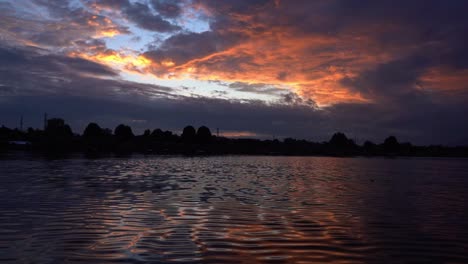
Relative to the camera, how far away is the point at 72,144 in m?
132

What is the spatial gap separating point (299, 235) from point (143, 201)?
1077 cm

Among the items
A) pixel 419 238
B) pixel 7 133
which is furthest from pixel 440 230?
pixel 7 133

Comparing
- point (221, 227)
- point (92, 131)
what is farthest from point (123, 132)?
point (221, 227)

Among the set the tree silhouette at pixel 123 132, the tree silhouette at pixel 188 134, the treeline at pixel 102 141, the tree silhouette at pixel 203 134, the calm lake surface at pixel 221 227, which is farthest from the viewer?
→ the tree silhouette at pixel 203 134

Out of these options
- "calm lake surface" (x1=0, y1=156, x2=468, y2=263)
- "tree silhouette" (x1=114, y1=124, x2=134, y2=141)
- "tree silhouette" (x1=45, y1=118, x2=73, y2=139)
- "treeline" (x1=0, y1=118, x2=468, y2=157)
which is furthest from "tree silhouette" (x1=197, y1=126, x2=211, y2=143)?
"calm lake surface" (x1=0, y1=156, x2=468, y2=263)

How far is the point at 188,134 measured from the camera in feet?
620

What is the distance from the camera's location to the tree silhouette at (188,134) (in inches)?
7367

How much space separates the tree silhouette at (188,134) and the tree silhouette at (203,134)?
255cm

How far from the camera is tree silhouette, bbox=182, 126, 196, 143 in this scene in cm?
18712

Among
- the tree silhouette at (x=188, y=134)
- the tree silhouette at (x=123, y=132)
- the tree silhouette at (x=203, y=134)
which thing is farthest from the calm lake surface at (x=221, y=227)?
the tree silhouette at (x=203, y=134)

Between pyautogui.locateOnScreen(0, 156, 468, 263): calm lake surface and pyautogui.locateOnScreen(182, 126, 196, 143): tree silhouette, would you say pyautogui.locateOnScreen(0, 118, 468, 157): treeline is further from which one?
pyautogui.locateOnScreen(0, 156, 468, 263): calm lake surface

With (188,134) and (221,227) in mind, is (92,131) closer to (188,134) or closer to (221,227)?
(188,134)

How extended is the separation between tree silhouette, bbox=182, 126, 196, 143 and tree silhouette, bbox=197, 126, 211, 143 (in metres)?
2.55

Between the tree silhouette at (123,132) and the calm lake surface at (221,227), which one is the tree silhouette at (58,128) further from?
the calm lake surface at (221,227)
